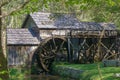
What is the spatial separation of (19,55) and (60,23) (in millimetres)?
5089

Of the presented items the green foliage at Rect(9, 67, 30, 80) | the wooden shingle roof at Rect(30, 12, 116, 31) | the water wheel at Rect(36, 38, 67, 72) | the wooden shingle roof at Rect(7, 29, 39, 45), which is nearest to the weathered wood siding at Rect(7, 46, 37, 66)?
Result: the wooden shingle roof at Rect(7, 29, 39, 45)

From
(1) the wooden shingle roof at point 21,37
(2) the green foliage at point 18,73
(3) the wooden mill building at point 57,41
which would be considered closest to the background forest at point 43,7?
(1) the wooden shingle roof at point 21,37

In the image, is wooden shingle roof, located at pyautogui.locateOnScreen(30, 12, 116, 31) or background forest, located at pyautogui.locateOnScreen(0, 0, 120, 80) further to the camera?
wooden shingle roof, located at pyautogui.locateOnScreen(30, 12, 116, 31)

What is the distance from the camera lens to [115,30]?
33.8 m

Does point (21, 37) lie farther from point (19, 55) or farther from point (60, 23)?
point (60, 23)

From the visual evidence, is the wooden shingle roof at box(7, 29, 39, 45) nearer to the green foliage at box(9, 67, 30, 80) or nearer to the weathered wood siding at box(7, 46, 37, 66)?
the weathered wood siding at box(7, 46, 37, 66)

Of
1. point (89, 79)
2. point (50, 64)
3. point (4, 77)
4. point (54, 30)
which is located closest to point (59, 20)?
point (54, 30)

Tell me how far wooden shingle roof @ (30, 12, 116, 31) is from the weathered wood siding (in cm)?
236

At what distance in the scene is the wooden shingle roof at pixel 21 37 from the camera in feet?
99.3

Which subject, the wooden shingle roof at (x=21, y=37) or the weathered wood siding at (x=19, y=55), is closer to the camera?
the wooden shingle roof at (x=21, y=37)

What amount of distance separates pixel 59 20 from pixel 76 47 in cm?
304

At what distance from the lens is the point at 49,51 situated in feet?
103

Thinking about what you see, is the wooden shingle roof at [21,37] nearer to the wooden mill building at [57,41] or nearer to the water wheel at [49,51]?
the wooden mill building at [57,41]

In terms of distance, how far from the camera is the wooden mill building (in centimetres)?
3055
